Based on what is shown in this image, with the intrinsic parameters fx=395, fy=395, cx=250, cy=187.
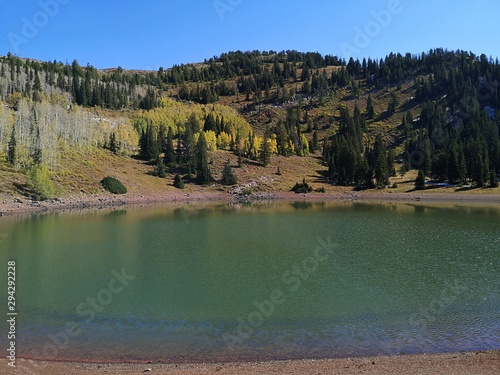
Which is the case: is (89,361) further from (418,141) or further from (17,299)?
(418,141)

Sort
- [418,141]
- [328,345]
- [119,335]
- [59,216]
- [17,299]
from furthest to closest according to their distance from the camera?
[418,141]
[59,216]
[17,299]
[119,335]
[328,345]

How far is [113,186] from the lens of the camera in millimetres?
97562

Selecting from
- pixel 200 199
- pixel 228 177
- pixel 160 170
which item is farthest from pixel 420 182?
pixel 160 170

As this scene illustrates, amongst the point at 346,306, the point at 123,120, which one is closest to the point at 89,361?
the point at 346,306

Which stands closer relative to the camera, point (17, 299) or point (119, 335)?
point (119, 335)

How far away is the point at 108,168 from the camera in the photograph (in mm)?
108500

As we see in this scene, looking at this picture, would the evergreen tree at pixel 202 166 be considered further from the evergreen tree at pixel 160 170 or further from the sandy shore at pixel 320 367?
the sandy shore at pixel 320 367

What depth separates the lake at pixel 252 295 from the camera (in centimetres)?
1546

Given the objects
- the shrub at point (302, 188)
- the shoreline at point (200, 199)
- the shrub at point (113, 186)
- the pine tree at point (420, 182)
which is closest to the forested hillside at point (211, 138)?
the pine tree at point (420, 182)

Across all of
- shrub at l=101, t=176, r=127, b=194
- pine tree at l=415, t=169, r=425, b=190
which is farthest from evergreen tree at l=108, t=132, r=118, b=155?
pine tree at l=415, t=169, r=425, b=190

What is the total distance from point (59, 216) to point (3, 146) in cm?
3908

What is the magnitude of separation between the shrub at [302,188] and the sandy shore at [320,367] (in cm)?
10198

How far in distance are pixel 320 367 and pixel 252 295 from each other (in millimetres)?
9396

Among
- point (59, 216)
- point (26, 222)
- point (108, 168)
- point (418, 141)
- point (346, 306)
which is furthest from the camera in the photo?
point (418, 141)
